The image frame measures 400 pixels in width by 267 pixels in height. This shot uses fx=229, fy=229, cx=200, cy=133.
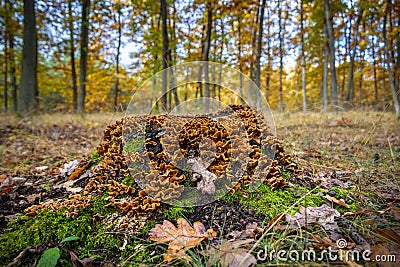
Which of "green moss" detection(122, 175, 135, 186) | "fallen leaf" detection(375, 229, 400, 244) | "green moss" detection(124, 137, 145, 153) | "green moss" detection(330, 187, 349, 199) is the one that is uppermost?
"green moss" detection(124, 137, 145, 153)

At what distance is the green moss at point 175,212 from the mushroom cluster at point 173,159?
96 mm

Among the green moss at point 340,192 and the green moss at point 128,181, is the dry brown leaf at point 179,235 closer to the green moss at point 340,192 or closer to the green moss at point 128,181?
the green moss at point 128,181

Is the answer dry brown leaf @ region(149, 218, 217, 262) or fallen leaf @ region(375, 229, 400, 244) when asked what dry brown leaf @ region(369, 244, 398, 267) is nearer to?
fallen leaf @ region(375, 229, 400, 244)

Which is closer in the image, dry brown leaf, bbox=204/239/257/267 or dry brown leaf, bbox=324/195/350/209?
dry brown leaf, bbox=204/239/257/267

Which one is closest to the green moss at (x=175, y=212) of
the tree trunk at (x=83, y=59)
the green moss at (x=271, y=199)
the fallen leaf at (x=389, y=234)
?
the green moss at (x=271, y=199)

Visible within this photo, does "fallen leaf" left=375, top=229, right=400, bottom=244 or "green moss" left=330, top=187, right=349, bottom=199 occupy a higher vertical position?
"green moss" left=330, top=187, right=349, bottom=199

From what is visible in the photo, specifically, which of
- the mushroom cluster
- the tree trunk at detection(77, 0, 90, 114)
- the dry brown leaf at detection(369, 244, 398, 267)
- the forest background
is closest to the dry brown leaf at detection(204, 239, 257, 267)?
the mushroom cluster

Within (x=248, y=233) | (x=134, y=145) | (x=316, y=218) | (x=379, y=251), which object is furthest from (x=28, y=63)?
(x=379, y=251)

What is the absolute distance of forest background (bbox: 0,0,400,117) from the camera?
948 cm

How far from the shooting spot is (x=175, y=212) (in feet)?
6.25

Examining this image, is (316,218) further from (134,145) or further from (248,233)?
(134,145)

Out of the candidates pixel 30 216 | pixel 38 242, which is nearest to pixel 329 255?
pixel 38 242

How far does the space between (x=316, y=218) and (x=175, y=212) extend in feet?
3.63

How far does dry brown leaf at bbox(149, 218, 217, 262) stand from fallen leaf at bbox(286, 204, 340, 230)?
0.61 metres
